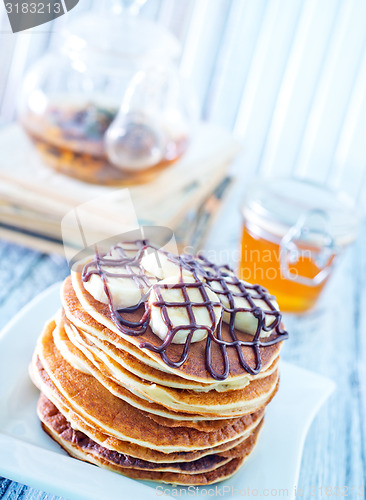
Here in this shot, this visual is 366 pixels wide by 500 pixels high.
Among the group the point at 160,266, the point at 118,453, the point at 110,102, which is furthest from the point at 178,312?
the point at 110,102

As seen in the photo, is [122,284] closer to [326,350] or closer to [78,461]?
[78,461]

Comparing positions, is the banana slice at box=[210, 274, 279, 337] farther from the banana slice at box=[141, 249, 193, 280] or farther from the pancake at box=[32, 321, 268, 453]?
the pancake at box=[32, 321, 268, 453]

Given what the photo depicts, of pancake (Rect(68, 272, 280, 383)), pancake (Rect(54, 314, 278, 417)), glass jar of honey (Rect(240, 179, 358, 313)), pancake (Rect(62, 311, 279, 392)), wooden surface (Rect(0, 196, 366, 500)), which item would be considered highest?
pancake (Rect(68, 272, 280, 383))

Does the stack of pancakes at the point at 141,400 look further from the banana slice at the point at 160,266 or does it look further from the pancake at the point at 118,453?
the banana slice at the point at 160,266

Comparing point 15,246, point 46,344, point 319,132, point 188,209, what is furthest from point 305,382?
point 319,132

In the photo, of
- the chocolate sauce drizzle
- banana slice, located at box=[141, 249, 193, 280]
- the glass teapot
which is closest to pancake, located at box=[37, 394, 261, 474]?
the chocolate sauce drizzle

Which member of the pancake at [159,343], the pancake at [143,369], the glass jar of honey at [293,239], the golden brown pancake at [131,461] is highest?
the pancake at [159,343]

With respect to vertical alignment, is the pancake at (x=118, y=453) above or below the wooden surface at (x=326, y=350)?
above

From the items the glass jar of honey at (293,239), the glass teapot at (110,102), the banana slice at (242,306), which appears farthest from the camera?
the glass teapot at (110,102)

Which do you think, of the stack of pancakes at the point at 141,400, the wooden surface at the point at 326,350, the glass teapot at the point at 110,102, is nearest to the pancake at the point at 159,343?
the stack of pancakes at the point at 141,400
